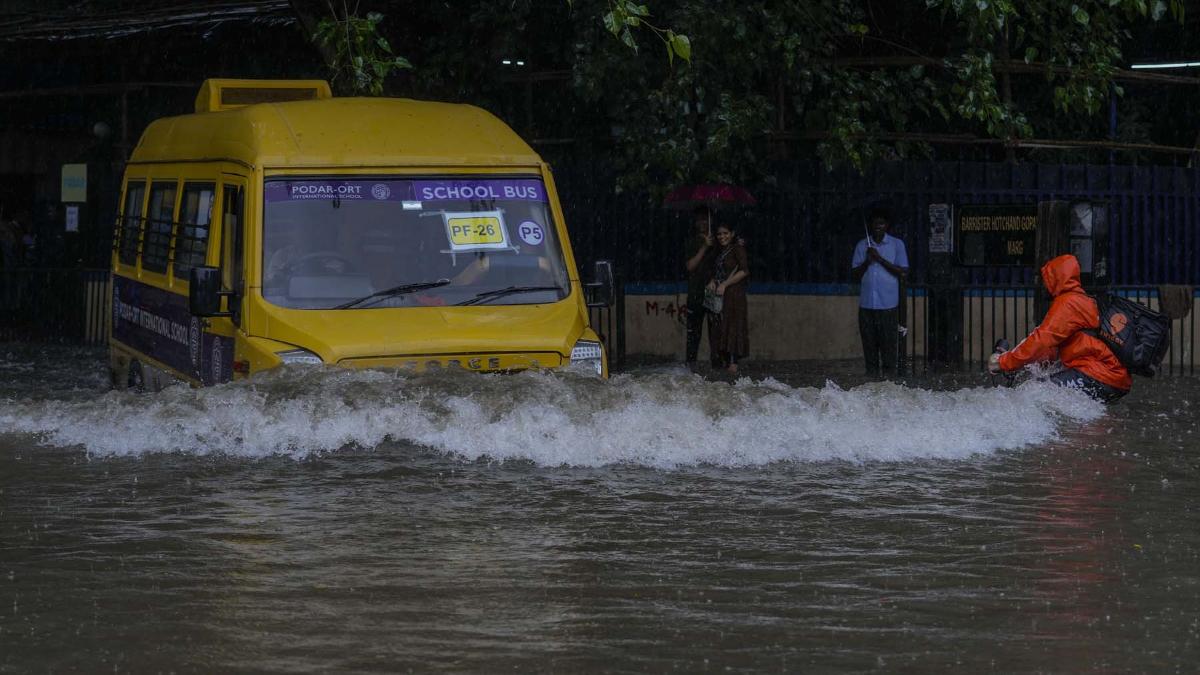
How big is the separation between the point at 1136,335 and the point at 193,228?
637 cm

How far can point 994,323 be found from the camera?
62.3ft

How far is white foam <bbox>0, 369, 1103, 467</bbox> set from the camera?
34.7 feet

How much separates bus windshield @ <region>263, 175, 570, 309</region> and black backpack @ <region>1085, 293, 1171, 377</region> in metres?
4.11

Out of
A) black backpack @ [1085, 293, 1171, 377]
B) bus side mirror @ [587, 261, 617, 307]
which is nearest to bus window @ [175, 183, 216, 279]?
bus side mirror @ [587, 261, 617, 307]

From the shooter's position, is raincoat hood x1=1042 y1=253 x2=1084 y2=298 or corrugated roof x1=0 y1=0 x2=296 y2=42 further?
corrugated roof x1=0 y1=0 x2=296 y2=42

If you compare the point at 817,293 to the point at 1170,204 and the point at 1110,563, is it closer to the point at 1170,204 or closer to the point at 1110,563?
the point at 1170,204

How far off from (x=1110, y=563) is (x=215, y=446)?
5.35 metres

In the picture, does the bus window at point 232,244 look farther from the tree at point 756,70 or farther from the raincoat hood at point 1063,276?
the raincoat hood at point 1063,276

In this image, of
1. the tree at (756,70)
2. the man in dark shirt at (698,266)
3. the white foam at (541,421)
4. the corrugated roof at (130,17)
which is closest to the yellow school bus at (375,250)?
the white foam at (541,421)

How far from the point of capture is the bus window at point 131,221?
44.7ft

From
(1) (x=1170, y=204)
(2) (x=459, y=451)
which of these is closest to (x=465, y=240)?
(2) (x=459, y=451)

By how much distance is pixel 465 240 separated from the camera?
438 inches

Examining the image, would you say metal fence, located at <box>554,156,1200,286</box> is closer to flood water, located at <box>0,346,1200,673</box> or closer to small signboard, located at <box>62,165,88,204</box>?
flood water, located at <box>0,346,1200,673</box>

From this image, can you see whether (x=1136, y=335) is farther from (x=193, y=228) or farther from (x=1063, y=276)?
(x=193, y=228)
